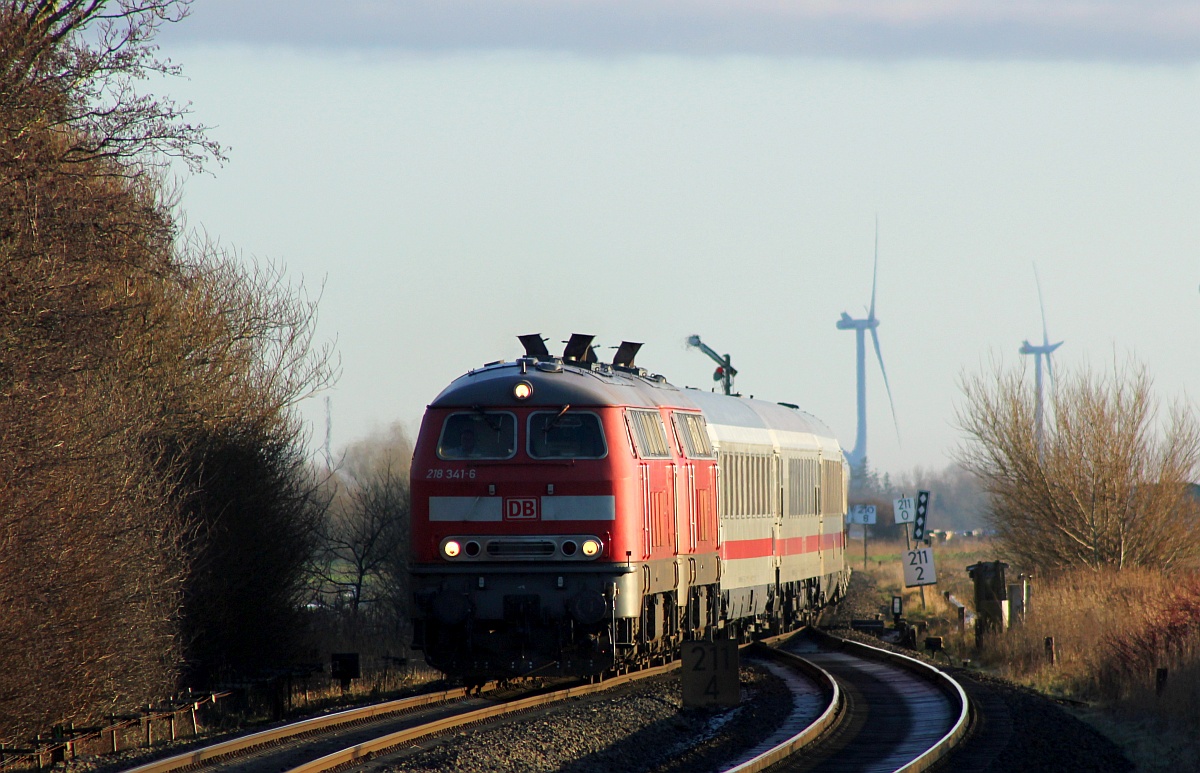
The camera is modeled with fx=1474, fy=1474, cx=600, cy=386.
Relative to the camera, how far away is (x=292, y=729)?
14000 mm

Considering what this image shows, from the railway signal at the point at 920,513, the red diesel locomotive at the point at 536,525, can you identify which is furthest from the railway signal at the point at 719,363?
the red diesel locomotive at the point at 536,525

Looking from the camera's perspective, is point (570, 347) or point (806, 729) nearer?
point (806, 729)

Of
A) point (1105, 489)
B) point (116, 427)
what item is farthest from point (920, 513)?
point (116, 427)

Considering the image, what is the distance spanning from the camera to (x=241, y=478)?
74.9 ft

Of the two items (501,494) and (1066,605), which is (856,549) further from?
(501,494)

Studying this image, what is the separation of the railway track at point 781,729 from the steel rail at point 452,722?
0.04 ft

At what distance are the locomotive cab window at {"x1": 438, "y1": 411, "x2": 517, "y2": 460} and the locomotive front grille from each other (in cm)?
89

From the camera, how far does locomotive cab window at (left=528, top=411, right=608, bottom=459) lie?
15430 millimetres

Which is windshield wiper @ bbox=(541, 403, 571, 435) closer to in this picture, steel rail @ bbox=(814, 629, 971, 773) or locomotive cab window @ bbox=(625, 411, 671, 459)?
locomotive cab window @ bbox=(625, 411, 671, 459)

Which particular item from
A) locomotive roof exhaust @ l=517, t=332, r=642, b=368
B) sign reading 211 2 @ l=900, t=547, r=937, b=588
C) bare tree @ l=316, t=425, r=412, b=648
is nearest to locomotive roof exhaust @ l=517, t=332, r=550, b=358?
locomotive roof exhaust @ l=517, t=332, r=642, b=368

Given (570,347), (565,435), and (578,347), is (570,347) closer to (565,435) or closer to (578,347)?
(578,347)

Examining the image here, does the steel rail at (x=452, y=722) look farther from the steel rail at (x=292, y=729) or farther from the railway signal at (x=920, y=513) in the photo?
the railway signal at (x=920, y=513)

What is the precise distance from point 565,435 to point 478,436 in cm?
91

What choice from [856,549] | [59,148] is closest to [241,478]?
[59,148]
